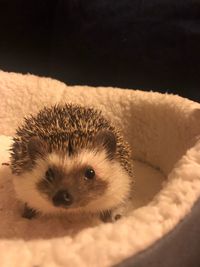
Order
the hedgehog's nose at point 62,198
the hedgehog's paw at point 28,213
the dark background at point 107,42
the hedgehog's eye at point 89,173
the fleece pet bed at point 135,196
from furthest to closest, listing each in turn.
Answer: the dark background at point 107,42 < the hedgehog's paw at point 28,213 < the hedgehog's eye at point 89,173 < the hedgehog's nose at point 62,198 < the fleece pet bed at point 135,196

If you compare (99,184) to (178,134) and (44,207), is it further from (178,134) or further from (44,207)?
(178,134)

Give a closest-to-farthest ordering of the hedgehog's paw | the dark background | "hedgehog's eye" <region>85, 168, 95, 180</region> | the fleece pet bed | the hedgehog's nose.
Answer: the fleece pet bed, the hedgehog's nose, "hedgehog's eye" <region>85, 168, 95, 180</region>, the hedgehog's paw, the dark background

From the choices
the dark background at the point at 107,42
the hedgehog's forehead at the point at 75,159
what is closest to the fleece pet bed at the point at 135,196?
the hedgehog's forehead at the point at 75,159

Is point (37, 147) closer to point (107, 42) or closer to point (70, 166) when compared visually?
point (70, 166)

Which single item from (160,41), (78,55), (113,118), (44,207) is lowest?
(44,207)

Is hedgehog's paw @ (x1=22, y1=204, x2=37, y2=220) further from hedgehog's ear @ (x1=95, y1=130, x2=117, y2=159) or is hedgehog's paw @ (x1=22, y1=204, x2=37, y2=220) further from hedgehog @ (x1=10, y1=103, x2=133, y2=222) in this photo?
hedgehog's ear @ (x1=95, y1=130, x2=117, y2=159)

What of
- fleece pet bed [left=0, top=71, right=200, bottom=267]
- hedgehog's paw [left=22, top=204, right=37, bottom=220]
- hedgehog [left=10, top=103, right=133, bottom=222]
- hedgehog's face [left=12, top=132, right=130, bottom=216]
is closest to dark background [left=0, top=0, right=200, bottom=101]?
fleece pet bed [left=0, top=71, right=200, bottom=267]

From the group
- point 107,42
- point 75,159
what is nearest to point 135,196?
point 75,159

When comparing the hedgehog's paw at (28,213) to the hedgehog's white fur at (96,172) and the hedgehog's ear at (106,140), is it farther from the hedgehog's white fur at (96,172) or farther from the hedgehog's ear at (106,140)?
the hedgehog's ear at (106,140)

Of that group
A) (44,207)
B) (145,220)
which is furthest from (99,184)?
(145,220)
